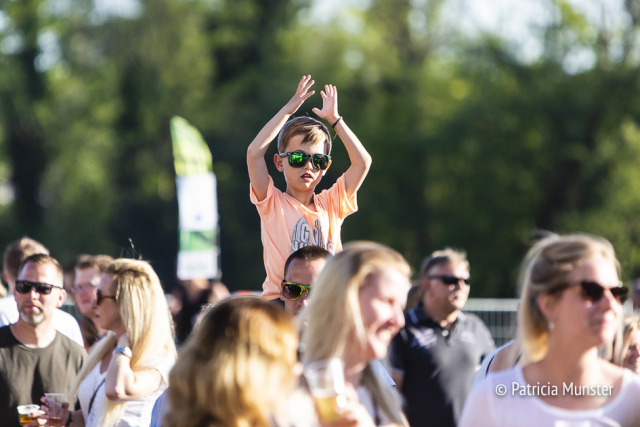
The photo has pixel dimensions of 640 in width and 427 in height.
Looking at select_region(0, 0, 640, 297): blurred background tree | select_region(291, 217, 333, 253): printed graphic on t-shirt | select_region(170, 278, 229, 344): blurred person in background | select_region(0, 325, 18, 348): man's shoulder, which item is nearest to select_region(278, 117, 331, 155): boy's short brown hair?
select_region(291, 217, 333, 253): printed graphic on t-shirt

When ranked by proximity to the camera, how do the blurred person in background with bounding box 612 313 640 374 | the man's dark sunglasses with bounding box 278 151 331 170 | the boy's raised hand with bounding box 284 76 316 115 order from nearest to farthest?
the blurred person in background with bounding box 612 313 640 374 → the boy's raised hand with bounding box 284 76 316 115 → the man's dark sunglasses with bounding box 278 151 331 170

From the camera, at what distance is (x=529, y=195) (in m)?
23.1

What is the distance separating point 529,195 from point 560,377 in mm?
21113

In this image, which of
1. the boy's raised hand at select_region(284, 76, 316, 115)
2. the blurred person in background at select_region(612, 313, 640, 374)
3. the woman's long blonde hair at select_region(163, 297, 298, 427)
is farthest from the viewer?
the boy's raised hand at select_region(284, 76, 316, 115)

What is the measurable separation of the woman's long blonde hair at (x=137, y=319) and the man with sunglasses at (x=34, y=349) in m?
0.62

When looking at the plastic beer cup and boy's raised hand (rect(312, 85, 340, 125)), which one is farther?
boy's raised hand (rect(312, 85, 340, 125))

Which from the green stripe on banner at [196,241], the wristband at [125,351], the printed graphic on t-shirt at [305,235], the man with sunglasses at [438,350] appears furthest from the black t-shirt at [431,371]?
the green stripe on banner at [196,241]

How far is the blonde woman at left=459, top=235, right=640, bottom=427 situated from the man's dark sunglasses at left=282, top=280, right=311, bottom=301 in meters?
1.12

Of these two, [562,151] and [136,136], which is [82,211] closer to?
[136,136]

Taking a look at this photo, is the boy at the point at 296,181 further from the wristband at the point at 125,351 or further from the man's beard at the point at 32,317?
the man's beard at the point at 32,317

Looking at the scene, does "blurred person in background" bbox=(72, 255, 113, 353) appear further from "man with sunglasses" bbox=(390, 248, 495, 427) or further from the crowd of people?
"man with sunglasses" bbox=(390, 248, 495, 427)

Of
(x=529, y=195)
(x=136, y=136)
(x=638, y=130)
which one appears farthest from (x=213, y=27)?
(x=638, y=130)

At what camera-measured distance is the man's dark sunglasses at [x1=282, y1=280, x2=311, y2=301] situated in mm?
3615

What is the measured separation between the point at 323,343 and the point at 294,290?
40.0 inches
